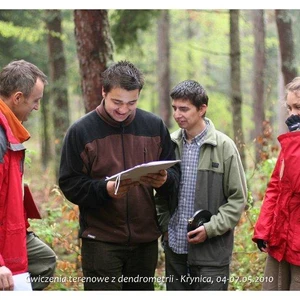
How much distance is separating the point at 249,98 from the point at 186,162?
32252mm

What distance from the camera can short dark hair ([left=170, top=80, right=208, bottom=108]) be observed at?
4883 mm

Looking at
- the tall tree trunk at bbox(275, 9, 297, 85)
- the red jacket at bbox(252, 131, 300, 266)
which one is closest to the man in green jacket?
the red jacket at bbox(252, 131, 300, 266)

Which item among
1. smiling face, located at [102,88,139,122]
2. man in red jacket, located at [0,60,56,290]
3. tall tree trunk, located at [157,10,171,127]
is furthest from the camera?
tall tree trunk, located at [157,10,171,127]

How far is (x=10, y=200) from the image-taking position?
404 centimetres

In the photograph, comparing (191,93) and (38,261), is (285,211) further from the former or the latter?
(38,261)

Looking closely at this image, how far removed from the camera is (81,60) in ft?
23.6

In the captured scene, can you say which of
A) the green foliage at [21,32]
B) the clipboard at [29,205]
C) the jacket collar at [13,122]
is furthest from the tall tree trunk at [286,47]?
the jacket collar at [13,122]

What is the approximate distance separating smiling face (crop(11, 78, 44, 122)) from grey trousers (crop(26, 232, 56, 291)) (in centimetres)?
111

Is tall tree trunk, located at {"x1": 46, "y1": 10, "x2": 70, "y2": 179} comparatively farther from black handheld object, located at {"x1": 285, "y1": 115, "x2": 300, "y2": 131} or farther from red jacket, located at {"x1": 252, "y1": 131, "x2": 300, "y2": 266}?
black handheld object, located at {"x1": 285, "y1": 115, "x2": 300, "y2": 131}

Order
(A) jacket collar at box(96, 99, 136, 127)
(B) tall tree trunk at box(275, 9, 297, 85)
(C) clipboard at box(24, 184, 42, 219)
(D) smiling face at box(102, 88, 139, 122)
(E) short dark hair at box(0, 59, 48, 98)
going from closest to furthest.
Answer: (E) short dark hair at box(0, 59, 48, 98) → (D) smiling face at box(102, 88, 139, 122) → (A) jacket collar at box(96, 99, 136, 127) → (C) clipboard at box(24, 184, 42, 219) → (B) tall tree trunk at box(275, 9, 297, 85)

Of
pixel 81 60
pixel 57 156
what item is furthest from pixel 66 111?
pixel 81 60

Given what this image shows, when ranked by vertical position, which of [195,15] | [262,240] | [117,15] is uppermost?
[195,15]
